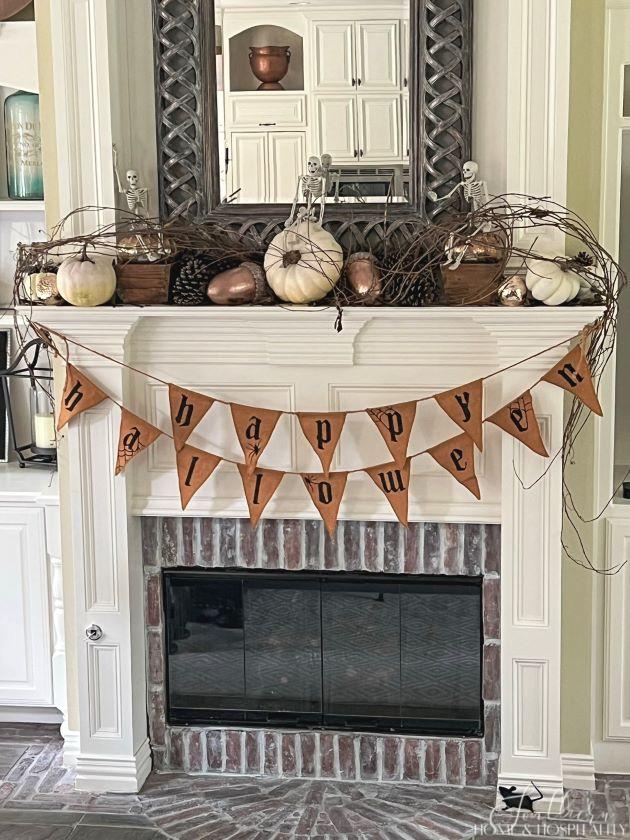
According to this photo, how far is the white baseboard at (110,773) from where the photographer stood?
2.92 m

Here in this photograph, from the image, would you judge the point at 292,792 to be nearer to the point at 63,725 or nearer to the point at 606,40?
the point at 63,725

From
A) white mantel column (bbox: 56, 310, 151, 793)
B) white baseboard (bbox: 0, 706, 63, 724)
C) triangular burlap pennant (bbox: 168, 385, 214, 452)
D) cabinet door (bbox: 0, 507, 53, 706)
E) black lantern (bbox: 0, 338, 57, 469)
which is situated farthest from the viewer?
black lantern (bbox: 0, 338, 57, 469)

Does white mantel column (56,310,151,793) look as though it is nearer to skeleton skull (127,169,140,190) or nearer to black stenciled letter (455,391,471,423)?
skeleton skull (127,169,140,190)

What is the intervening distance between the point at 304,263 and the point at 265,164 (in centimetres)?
40

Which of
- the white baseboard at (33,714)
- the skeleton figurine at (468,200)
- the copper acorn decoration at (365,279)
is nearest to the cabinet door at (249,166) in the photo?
the copper acorn decoration at (365,279)

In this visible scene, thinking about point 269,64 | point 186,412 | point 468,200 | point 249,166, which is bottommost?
point 186,412

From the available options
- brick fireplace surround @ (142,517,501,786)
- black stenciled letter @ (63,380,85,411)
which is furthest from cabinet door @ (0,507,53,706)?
black stenciled letter @ (63,380,85,411)

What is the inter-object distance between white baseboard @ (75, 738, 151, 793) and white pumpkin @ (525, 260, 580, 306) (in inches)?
65.8

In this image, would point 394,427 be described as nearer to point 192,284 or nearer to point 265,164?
point 192,284

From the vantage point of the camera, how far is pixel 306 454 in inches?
111

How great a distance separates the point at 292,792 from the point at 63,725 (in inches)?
29.2

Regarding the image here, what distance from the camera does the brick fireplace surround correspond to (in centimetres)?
284

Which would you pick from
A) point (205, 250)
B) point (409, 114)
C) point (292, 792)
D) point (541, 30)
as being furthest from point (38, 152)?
point (292, 792)

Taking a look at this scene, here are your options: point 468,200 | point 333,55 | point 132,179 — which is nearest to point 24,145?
point 132,179
